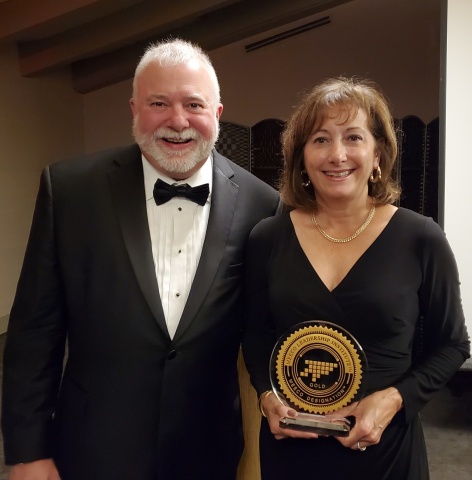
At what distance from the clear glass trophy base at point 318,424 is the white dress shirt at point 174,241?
1.34ft

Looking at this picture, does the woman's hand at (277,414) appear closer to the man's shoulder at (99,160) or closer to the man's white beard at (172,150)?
the man's white beard at (172,150)

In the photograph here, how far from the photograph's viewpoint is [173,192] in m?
1.56

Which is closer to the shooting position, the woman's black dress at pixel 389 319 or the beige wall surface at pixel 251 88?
the woman's black dress at pixel 389 319

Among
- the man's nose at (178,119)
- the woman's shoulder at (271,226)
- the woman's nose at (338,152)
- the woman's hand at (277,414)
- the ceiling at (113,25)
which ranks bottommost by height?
the woman's hand at (277,414)

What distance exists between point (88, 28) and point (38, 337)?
485 centimetres

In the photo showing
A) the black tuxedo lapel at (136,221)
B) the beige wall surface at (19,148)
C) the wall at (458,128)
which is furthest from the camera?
the beige wall surface at (19,148)

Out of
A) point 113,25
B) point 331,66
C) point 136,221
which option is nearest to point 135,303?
point 136,221

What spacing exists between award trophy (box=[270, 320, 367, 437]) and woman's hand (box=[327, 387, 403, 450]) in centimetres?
3

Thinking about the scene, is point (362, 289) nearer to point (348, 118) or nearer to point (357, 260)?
point (357, 260)

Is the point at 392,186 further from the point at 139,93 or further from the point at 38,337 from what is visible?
the point at 38,337

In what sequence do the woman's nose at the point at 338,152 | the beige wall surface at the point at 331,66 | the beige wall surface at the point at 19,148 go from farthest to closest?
the beige wall surface at the point at 331,66 → the beige wall surface at the point at 19,148 → the woman's nose at the point at 338,152

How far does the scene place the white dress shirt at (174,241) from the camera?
1.54m

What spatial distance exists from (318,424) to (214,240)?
1.82 feet

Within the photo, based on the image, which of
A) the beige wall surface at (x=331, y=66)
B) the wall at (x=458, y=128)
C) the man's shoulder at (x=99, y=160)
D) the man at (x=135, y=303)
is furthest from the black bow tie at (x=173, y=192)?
the beige wall surface at (x=331, y=66)
